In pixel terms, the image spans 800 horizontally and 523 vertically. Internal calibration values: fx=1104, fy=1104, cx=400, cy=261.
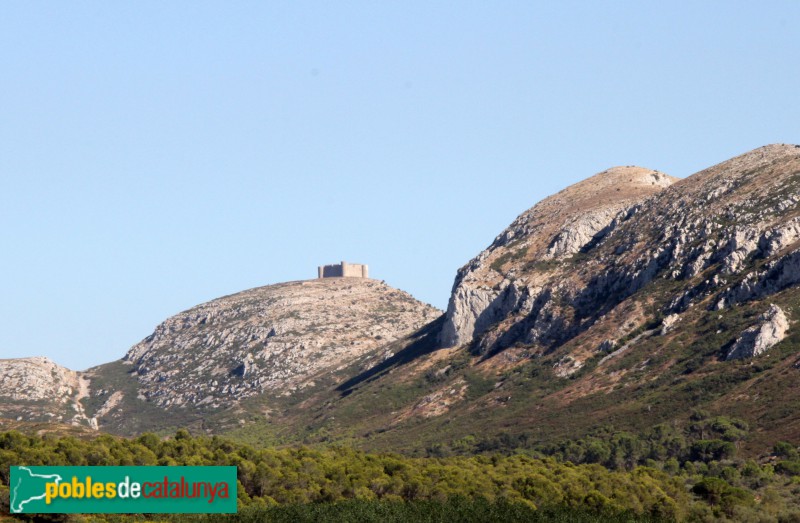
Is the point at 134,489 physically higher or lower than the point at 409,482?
higher

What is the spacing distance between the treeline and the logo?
22439 millimetres

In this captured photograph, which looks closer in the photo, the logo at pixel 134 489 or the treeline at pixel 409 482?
the logo at pixel 134 489

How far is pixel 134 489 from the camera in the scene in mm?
76625

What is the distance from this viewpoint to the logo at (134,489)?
74750 mm

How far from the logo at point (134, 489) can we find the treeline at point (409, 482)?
73.6 ft

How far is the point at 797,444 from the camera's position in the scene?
16425 cm

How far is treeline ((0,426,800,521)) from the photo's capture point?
114000 mm

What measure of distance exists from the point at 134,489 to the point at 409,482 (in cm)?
5511

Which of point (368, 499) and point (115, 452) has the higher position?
point (115, 452)

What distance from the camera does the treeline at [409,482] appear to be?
114000 millimetres

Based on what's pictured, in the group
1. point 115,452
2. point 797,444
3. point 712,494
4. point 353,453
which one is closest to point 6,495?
point 115,452

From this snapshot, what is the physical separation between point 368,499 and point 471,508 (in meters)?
13.5

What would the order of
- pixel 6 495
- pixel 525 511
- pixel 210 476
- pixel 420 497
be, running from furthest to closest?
pixel 420 497 < pixel 525 511 < pixel 6 495 < pixel 210 476

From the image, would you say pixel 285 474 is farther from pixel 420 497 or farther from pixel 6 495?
pixel 6 495
